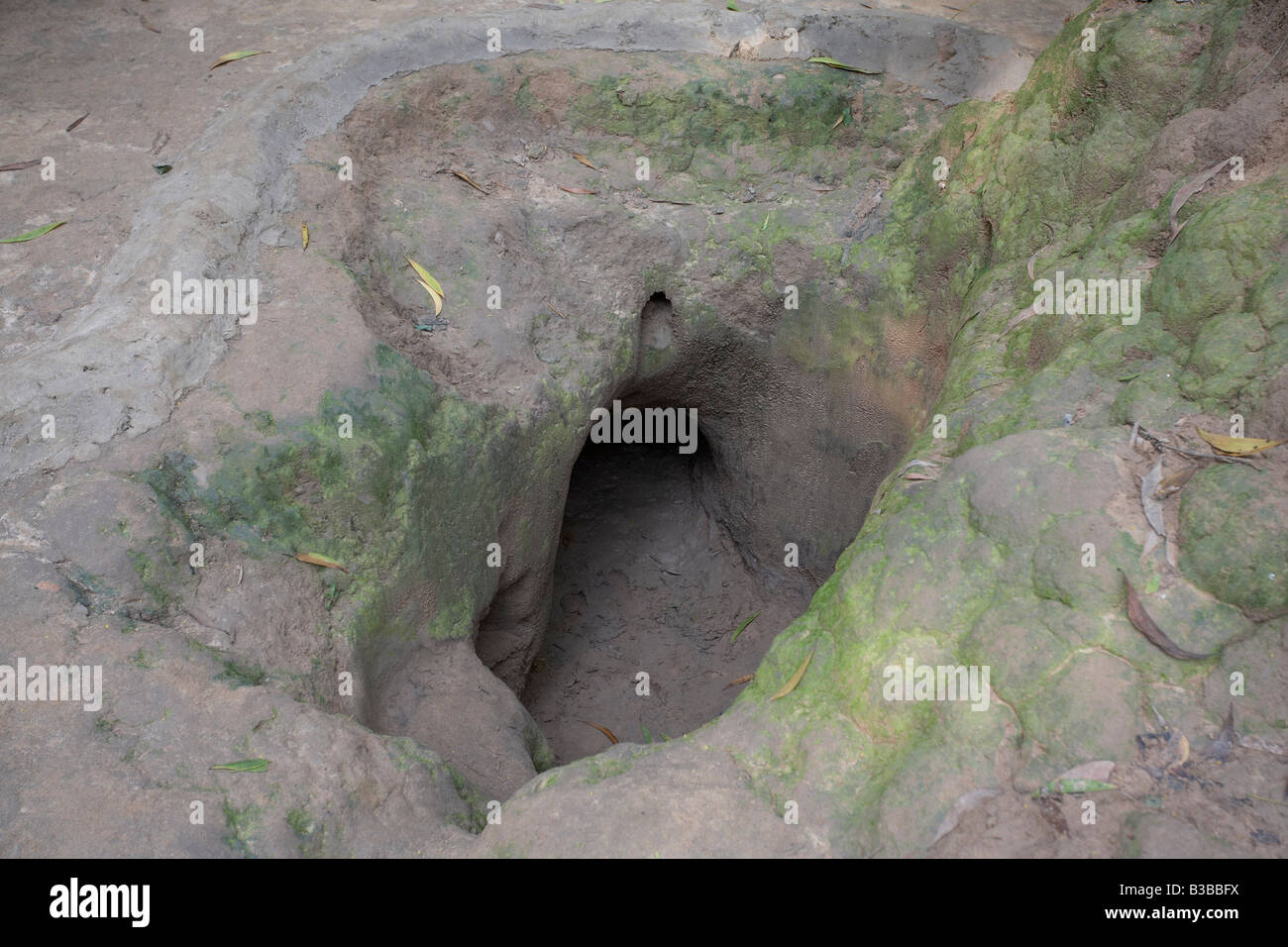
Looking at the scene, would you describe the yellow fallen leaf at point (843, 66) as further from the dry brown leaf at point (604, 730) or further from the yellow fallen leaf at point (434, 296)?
the dry brown leaf at point (604, 730)

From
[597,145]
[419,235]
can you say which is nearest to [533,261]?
[419,235]

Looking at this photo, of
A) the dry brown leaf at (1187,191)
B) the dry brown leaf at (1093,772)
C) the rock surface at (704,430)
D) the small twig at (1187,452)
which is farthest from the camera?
the dry brown leaf at (1187,191)

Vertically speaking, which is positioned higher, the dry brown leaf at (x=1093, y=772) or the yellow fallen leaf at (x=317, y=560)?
the yellow fallen leaf at (x=317, y=560)

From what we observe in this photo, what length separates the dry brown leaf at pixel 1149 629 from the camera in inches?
79.7

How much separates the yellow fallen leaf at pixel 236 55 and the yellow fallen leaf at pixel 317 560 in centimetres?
283

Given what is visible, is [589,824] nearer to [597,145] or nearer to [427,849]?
[427,849]

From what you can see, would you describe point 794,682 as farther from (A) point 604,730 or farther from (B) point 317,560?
(A) point 604,730

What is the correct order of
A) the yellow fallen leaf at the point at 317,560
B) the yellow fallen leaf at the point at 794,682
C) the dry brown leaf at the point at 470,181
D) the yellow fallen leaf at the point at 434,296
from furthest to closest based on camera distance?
the dry brown leaf at the point at 470,181, the yellow fallen leaf at the point at 434,296, the yellow fallen leaf at the point at 317,560, the yellow fallen leaf at the point at 794,682

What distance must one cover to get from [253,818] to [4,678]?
68 centimetres

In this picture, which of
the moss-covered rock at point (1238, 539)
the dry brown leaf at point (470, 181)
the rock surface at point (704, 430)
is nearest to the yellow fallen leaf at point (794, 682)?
the rock surface at point (704, 430)

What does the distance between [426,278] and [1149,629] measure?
283cm

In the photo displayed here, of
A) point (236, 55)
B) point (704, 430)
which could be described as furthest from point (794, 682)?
point (236, 55)

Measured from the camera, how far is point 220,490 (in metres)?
2.84

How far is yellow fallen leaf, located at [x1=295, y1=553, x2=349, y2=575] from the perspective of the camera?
2.94 meters
